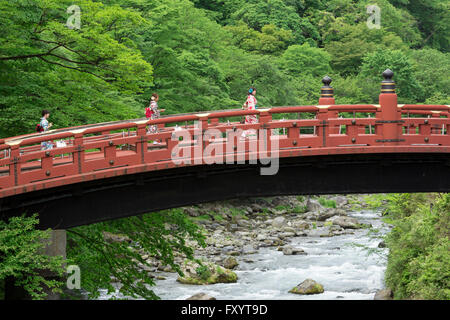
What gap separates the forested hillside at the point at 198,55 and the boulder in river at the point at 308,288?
1030 centimetres

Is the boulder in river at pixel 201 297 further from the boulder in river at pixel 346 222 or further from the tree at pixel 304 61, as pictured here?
the tree at pixel 304 61

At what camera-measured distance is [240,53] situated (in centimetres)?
6106

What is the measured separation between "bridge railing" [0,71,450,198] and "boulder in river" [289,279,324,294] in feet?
42.1

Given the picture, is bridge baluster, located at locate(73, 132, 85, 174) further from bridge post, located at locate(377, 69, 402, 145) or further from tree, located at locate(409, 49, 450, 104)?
tree, located at locate(409, 49, 450, 104)

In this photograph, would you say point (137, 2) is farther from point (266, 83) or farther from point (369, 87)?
point (369, 87)

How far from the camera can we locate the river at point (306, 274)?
31.8 meters

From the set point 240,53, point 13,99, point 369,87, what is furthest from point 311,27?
point 13,99

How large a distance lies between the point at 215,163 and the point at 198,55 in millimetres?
29876

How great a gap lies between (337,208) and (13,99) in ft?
107

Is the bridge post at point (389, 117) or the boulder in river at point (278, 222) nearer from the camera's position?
the bridge post at point (389, 117)

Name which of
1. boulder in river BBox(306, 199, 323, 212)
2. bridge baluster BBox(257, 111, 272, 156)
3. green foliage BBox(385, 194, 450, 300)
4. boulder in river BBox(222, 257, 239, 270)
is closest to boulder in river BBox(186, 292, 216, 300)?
boulder in river BBox(222, 257, 239, 270)

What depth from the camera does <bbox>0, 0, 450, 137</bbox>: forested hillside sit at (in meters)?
24.5

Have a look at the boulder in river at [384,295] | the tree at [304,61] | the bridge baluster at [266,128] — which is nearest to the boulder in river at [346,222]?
the boulder in river at [384,295]
